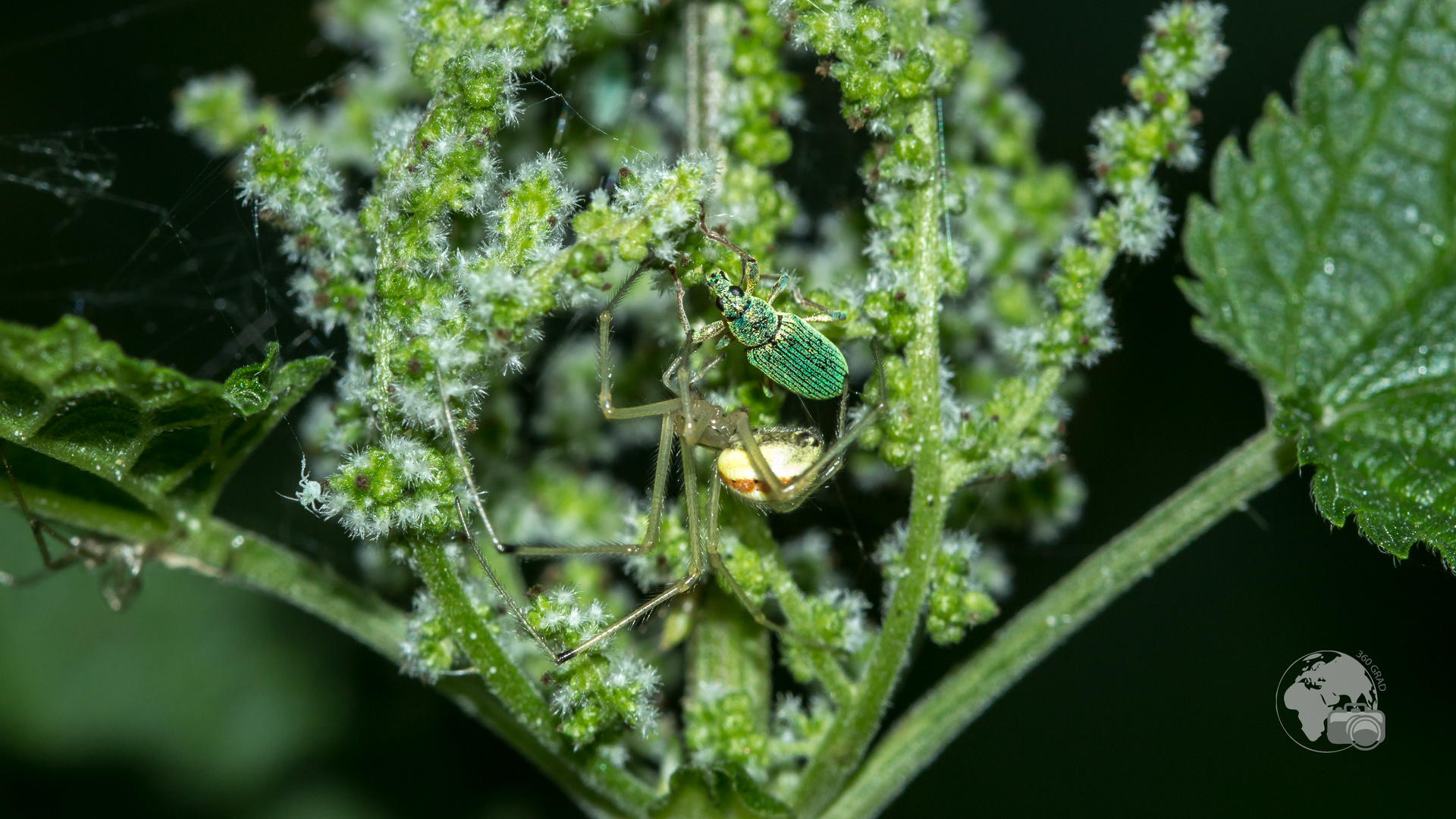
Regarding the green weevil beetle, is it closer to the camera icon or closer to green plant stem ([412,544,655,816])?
green plant stem ([412,544,655,816])

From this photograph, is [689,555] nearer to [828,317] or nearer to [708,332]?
[708,332]

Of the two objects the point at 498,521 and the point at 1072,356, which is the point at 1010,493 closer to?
the point at 1072,356

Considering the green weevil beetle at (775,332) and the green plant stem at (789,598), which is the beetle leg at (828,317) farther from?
the green plant stem at (789,598)

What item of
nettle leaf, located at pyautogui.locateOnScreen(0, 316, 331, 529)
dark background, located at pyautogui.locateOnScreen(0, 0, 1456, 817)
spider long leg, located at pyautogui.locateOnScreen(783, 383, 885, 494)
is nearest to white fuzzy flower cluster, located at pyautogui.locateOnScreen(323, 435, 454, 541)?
nettle leaf, located at pyautogui.locateOnScreen(0, 316, 331, 529)

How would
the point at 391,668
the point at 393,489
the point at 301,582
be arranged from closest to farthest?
the point at 393,489 → the point at 301,582 → the point at 391,668

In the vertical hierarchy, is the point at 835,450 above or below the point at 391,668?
above
